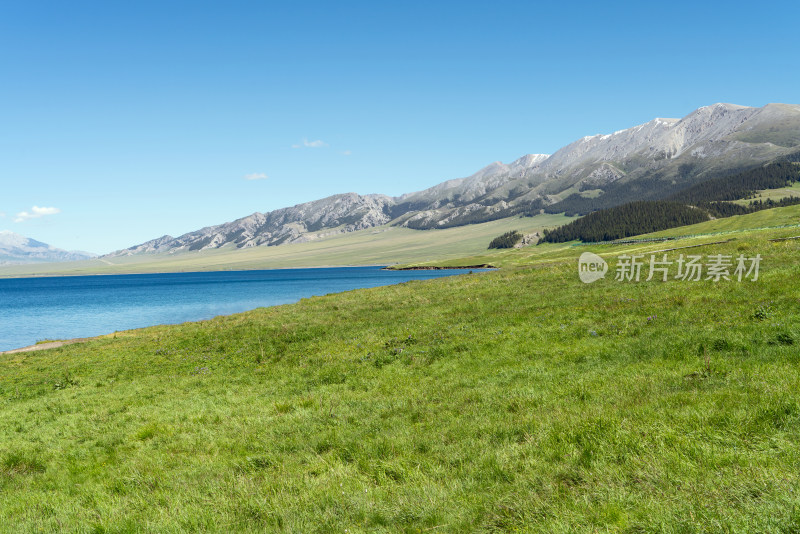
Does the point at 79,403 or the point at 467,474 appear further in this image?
the point at 79,403

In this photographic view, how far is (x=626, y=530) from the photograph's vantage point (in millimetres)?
5191

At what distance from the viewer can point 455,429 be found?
1045 cm

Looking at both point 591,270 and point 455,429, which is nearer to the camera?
point 455,429

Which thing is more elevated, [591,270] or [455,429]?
[591,270]

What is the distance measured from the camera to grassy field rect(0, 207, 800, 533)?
6.29 m

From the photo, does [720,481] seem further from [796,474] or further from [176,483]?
[176,483]

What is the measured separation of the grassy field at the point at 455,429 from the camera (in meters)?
6.29

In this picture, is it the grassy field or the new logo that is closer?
the grassy field

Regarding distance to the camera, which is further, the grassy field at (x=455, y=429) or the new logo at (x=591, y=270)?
the new logo at (x=591, y=270)

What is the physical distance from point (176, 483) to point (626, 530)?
902 centimetres

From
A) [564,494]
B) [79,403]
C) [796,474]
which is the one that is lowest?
[79,403]

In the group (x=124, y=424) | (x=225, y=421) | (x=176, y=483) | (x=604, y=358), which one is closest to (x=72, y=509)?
(x=176, y=483)

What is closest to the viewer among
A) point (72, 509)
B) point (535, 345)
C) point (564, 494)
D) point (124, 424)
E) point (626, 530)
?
point (626, 530)

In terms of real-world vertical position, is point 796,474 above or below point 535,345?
above
